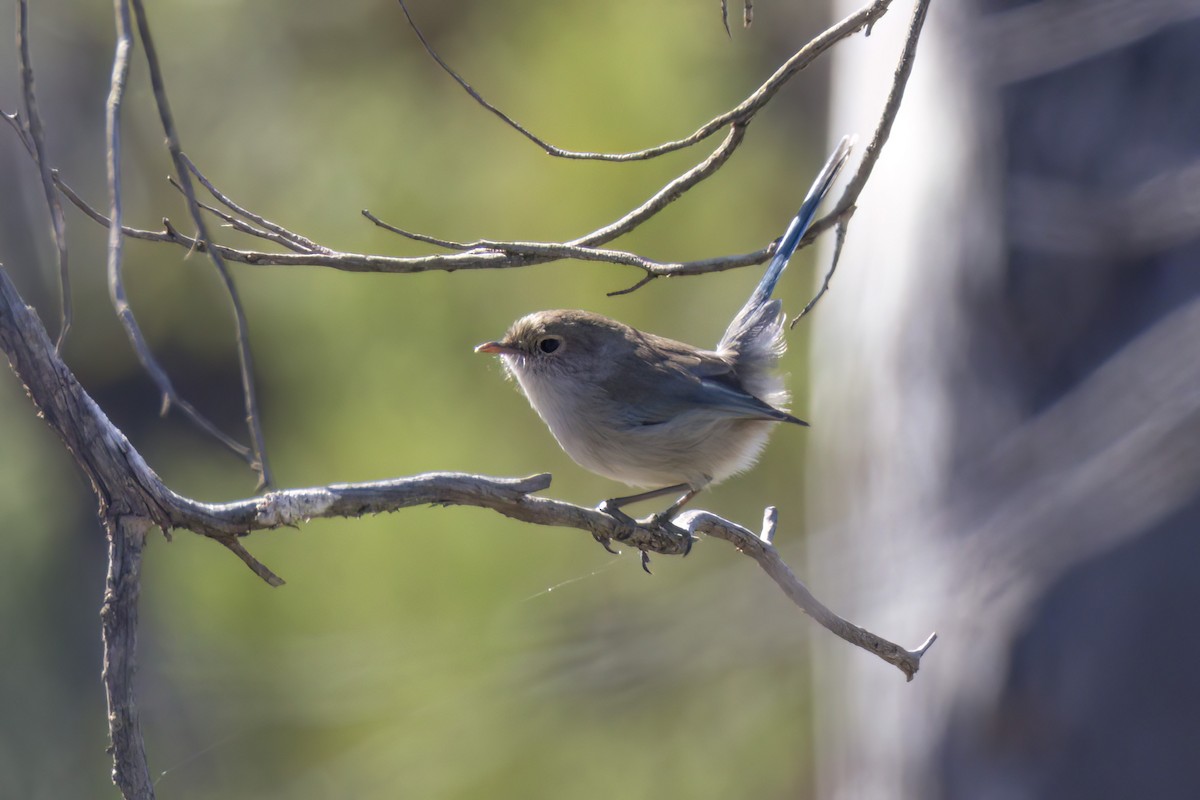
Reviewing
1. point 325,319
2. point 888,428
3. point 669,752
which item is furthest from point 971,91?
point 669,752

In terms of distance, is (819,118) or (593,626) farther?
(819,118)

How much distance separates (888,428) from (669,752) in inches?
103

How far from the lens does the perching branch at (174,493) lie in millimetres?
1673

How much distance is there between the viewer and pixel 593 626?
19.6 feet

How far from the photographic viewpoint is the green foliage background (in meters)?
5.82

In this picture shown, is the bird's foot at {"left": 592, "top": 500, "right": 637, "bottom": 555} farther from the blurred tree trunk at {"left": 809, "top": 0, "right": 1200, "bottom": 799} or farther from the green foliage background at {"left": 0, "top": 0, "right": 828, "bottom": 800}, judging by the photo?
the green foliage background at {"left": 0, "top": 0, "right": 828, "bottom": 800}

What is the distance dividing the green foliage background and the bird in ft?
7.37

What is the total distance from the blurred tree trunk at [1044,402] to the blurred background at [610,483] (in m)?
0.01

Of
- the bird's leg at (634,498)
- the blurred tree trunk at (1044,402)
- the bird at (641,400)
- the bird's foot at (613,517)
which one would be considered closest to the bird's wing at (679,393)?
the bird at (641,400)

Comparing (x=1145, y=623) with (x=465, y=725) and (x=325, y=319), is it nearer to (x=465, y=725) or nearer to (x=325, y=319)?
(x=465, y=725)

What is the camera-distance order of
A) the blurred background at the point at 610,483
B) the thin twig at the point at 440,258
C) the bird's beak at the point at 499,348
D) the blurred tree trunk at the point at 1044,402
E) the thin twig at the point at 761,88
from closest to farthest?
the thin twig at the point at 440,258
the thin twig at the point at 761,88
the bird's beak at the point at 499,348
the blurred tree trunk at the point at 1044,402
the blurred background at the point at 610,483

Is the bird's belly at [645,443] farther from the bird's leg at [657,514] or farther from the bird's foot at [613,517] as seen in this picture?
the bird's foot at [613,517]

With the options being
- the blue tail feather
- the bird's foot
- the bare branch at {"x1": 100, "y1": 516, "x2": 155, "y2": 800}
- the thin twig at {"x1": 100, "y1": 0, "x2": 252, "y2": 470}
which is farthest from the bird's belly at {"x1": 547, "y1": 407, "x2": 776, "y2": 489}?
the thin twig at {"x1": 100, "y1": 0, "x2": 252, "y2": 470}

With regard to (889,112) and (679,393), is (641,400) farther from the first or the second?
(889,112)
